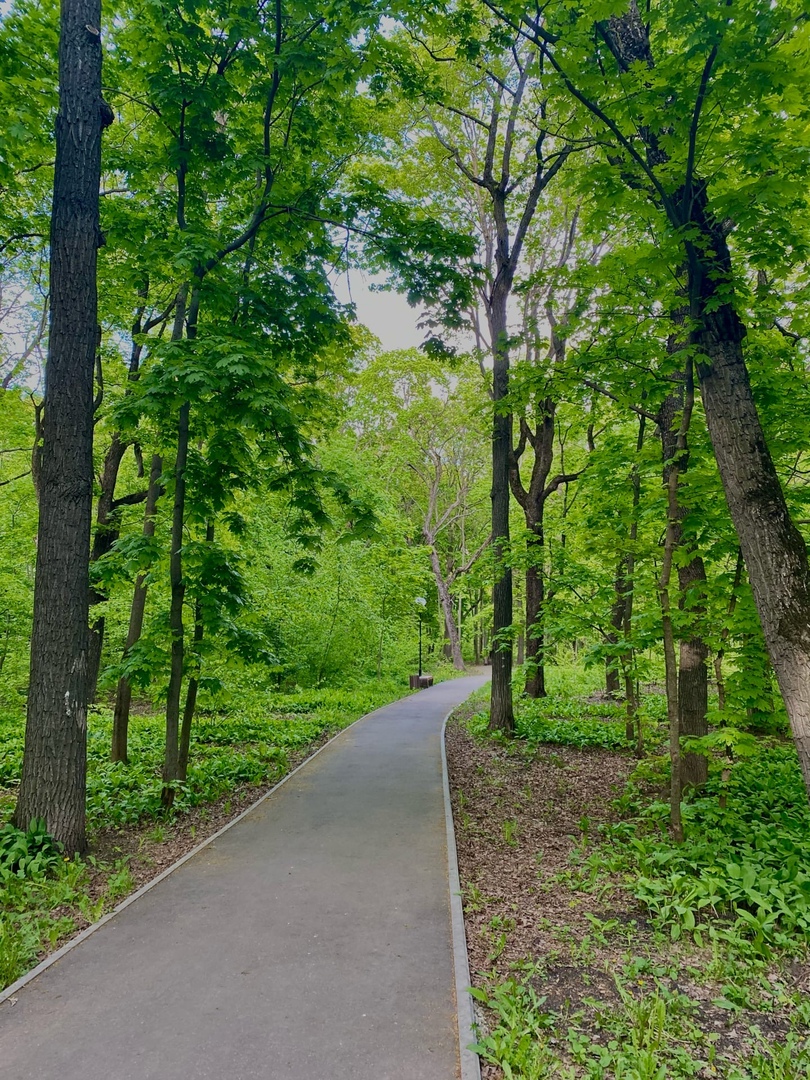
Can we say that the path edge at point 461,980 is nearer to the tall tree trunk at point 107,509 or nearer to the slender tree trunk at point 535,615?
the slender tree trunk at point 535,615

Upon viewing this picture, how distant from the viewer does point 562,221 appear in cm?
1177

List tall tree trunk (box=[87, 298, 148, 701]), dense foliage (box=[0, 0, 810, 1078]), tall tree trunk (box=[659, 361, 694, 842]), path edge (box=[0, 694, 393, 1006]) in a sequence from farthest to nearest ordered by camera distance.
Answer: tall tree trunk (box=[87, 298, 148, 701])
tall tree trunk (box=[659, 361, 694, 842])
dense foliage (box=[0, 0, 810, 1078])
path edge (box=[0, 694, 393, 1006])

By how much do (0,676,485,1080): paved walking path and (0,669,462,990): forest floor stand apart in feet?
0.97

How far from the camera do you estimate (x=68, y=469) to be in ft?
16.2

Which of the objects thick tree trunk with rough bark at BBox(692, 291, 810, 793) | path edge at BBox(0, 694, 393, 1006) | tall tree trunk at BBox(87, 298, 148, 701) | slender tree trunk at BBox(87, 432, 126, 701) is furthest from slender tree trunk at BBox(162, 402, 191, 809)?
thick tree trunk with rough bark at BBox(692, 291, 810, 793)

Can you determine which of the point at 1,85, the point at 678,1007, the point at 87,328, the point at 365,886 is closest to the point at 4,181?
the point at 1,85

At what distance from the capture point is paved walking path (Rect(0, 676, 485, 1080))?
8.45 ft

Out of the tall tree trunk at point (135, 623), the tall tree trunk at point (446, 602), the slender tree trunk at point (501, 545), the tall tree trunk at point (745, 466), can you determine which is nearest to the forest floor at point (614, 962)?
the tall tree trunk at point (745, 466)

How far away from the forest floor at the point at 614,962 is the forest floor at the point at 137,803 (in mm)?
2710

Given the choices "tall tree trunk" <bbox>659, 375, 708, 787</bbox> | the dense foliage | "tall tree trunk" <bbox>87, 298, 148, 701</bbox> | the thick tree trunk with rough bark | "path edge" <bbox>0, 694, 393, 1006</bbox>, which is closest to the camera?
"path edge" <bbox>0, 694, 393, 1006</bbox>

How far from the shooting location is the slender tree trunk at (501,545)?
9.59 meters

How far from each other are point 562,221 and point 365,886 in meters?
12.5

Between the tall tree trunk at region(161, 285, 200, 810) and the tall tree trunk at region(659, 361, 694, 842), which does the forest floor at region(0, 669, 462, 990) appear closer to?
the tall tree trunk at region(161, 285, 200, 810)

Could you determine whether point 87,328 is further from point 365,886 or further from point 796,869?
point 796,869
